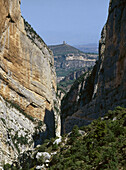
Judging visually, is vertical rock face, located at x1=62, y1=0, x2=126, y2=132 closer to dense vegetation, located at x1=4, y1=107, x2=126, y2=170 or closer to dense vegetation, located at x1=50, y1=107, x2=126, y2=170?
dense vegetation, located at x1=4, y1=107, x2=126, y2=170

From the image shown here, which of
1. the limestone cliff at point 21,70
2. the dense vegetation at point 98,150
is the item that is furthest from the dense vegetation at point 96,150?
the limestone cliff at point 21,70

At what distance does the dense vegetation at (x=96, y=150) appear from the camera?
19.9 metres

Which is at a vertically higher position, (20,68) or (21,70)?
(20,68)

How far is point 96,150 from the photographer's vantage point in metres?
23.4

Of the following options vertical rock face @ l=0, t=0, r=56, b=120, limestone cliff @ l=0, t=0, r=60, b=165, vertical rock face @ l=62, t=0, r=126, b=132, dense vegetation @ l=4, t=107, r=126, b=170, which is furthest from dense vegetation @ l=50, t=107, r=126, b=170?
vertical rock face @ l=0, t=0, r=56, b=120

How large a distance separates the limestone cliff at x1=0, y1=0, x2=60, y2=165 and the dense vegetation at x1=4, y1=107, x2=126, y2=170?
1456 centimetres

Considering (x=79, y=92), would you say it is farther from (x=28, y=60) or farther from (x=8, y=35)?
(x=8, y=35)

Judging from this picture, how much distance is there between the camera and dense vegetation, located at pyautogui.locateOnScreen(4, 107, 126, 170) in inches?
783

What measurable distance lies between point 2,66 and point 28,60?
395 inches

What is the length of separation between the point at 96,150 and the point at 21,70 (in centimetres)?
3355

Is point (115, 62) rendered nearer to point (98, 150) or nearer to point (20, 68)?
point (98, 150)

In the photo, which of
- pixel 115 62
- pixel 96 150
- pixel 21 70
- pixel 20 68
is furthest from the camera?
pixel 21 70

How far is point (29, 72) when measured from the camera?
5681 cm

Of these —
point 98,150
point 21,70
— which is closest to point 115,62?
point 98,150
